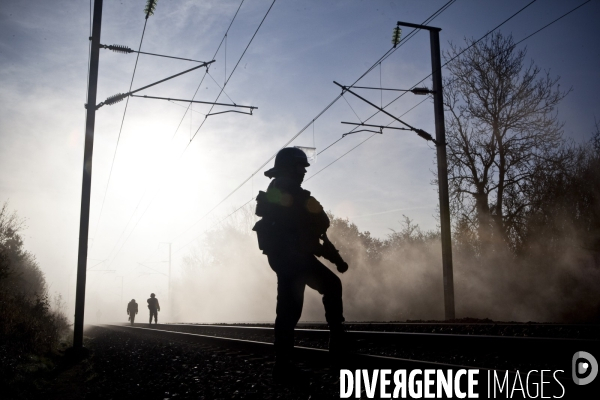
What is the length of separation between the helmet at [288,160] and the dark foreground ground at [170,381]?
5.84 feet

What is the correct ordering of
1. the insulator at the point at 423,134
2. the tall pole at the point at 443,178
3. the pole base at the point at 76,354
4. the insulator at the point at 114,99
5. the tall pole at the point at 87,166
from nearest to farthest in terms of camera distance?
the pole base at the point at 76,354 < the tall pole at the point at 87,166 < the insulator at the point at 114,99 < the tall pole at the point at 443,178 < the insulator at the point at 423,134

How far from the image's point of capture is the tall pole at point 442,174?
1647cm

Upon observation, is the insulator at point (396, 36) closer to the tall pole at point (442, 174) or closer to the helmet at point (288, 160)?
the tall pole at point (442, 174)

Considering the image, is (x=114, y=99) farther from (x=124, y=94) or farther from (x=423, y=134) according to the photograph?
(x=423, y=134)

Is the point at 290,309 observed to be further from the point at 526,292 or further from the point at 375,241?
the point at 375,241

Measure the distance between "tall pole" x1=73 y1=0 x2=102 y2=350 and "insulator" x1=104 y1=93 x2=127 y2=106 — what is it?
353mm

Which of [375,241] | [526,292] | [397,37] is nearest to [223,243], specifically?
[375,241]

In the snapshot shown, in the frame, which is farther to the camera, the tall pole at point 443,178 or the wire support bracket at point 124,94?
the tall pole at point 443,178

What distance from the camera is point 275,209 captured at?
4254 mm

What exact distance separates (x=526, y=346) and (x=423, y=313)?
84.0 ft

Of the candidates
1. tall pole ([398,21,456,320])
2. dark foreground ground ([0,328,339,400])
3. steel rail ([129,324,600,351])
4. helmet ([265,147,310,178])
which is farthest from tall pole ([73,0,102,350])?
tall pole ([398,21,456,320])

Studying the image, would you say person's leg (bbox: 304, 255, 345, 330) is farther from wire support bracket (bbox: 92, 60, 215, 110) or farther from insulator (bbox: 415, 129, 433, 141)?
insulator (bbox: 415, 129, 433, 141)

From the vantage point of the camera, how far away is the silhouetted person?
4.23m

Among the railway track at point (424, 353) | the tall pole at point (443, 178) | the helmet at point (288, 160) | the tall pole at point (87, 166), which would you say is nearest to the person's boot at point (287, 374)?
the railway track at point (424, 353)
